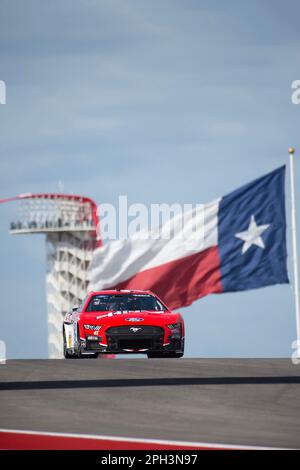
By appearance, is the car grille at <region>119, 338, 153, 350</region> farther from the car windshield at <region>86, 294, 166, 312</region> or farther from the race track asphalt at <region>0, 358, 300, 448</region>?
the car windshield at <region>86, 294, 166, 312</region>

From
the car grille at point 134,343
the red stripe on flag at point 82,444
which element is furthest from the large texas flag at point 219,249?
the red stripe on flag at point 82,444

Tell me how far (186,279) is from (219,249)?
108cm

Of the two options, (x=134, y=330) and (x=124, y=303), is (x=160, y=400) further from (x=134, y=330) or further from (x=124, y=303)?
(x=124, y=303)

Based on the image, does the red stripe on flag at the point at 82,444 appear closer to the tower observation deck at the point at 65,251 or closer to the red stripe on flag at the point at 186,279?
the red stripe on flag at the point at 186,279

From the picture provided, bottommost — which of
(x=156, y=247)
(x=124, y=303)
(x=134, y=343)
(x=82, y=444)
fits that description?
(x=82, y=444)

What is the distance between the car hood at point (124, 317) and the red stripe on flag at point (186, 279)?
8373 mm

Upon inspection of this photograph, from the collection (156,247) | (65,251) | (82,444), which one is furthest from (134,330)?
(65,251)

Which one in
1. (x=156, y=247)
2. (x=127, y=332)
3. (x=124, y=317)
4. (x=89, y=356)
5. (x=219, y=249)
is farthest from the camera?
(x=156, y=247)

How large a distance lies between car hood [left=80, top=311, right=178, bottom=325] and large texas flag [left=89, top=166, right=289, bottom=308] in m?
8.09

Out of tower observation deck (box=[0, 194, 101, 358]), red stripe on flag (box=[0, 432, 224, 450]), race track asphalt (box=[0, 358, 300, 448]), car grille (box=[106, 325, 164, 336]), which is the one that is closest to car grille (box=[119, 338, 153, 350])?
car grille (box=[106, 325, 164, 336])

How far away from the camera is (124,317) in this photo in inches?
766
